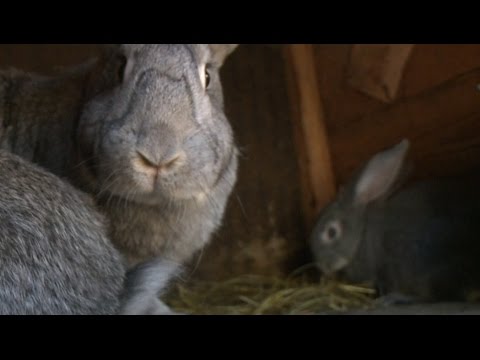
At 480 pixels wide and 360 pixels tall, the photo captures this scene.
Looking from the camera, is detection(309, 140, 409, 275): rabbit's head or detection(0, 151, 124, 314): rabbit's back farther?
detection(309, 140, 409, 275): rabbit's head

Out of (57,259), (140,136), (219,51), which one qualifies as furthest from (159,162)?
(219,51)

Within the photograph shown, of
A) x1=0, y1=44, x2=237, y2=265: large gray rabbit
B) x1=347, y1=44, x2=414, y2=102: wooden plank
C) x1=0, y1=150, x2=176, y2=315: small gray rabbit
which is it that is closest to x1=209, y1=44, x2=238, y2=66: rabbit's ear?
x1=0, y1=44, x2=237, y2=265: large gray rabbit

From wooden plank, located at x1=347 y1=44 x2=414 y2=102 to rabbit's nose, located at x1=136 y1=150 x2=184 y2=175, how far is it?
1.74m

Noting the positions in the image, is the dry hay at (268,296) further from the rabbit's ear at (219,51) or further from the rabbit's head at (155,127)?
the rabbit's ear at (219,51)

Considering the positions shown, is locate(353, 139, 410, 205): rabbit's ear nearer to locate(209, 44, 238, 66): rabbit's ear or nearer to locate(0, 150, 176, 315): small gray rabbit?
locate(209, 44, 238, 66): rabbit's ear

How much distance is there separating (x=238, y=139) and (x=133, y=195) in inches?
64.6

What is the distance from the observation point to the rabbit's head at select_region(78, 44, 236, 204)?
2.71m

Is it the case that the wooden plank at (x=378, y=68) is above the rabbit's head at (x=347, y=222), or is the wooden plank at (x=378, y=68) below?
above

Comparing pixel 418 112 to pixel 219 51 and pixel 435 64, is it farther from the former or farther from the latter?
pixel 219 51

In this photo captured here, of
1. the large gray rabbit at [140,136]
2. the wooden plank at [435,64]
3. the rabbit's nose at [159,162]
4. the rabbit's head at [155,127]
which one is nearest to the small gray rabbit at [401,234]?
the wooden plank at [435,64]

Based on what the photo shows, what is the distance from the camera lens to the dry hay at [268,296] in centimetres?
376

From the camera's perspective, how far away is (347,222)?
169 inches

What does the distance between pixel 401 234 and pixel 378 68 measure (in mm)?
871
